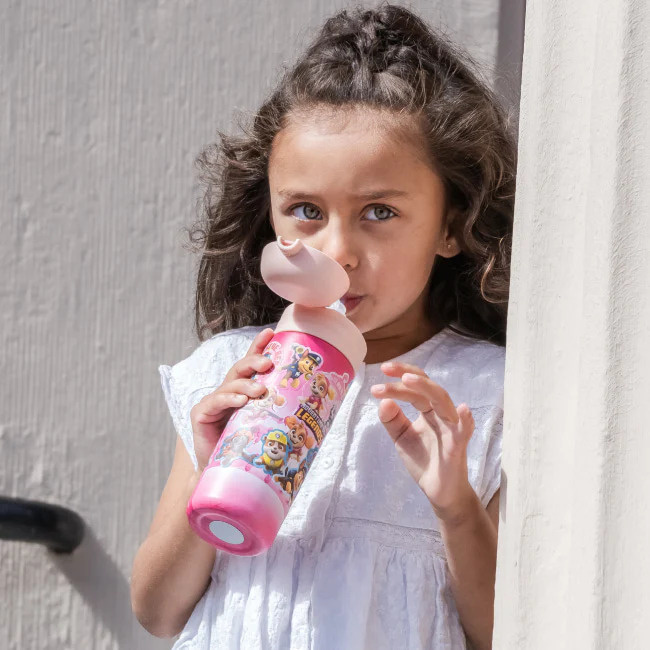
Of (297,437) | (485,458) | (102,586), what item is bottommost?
(102,586)

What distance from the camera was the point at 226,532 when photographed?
111cm

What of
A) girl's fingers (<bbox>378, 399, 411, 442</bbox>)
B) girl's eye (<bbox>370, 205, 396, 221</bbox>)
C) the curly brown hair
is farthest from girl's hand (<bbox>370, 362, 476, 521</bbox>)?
the curly brown hair

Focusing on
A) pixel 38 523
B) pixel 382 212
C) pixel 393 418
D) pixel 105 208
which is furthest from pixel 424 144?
pixel 38 523

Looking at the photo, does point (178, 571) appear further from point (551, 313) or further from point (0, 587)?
point (551, 313)

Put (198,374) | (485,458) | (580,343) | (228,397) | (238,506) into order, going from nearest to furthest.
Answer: (580,343) → (238,506) → (228,397) → (485,458) → (198,374)

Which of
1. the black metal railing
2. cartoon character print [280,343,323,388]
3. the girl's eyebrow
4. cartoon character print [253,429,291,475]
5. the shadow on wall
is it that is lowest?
the shadow on wall

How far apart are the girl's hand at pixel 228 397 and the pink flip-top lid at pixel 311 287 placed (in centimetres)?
5

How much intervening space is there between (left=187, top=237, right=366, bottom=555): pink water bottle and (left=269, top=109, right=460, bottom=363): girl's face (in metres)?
0.12

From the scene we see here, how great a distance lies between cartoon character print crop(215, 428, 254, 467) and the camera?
1084 mm

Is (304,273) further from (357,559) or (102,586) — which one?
(102,586)

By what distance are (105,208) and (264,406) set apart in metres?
0.76

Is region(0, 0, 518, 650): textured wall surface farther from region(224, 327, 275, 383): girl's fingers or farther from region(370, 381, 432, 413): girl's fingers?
region(370, 381, 432, 413): girl's fingers

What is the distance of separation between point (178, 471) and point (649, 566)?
33.9 inches

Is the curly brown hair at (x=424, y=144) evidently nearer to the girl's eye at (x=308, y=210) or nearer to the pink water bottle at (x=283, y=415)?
the girl's eye at (x=308, y=210)
